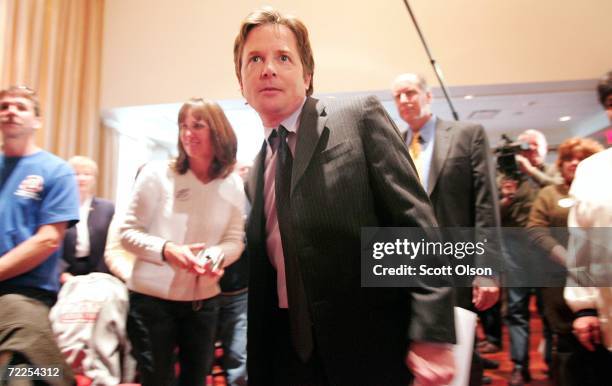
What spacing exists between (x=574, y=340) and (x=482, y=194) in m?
0.59

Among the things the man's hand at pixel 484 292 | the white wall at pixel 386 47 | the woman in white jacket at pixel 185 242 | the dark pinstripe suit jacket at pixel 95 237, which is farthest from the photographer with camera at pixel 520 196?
the dark pinstripe suit jacket at pixel 95 237

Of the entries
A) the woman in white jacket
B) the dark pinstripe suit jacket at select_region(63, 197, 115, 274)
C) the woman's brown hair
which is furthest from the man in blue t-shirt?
the dark pinstripe suit jacket at select_region(63, 197, 115, 274)

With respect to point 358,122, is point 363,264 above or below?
below

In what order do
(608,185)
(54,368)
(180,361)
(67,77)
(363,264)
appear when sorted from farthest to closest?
(67,77), (180,361), (54,368), (608,185), (363,264)

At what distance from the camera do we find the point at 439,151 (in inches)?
66.1

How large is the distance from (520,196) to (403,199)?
1.73 metres

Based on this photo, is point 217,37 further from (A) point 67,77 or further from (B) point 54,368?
(B) point 54,368

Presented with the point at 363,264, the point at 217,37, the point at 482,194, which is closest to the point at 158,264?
the point at 363,264

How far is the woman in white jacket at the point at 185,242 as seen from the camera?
135 cm

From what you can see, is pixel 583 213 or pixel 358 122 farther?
pixel 583 213

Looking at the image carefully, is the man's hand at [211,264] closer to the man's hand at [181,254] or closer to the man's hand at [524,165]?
the man's hand at [181,254]

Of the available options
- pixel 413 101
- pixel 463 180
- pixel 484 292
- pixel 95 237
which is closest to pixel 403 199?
pixel 484 292

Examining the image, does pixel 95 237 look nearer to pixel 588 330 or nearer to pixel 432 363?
pixel 432 363

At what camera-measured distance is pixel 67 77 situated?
11.6ft
